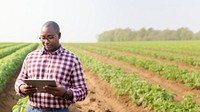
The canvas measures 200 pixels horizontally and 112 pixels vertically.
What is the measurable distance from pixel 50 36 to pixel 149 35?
374 ft

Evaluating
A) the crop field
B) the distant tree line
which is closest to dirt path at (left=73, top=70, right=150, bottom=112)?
the crop field

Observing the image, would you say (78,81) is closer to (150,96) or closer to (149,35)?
(150,96)

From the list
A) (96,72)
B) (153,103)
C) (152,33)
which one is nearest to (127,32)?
(152,33)

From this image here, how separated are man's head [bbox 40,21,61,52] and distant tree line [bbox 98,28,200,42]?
106 metres

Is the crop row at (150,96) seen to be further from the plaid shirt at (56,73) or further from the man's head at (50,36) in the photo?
the man's head at (50,36)

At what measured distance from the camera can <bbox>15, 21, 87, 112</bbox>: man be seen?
12.6 ft

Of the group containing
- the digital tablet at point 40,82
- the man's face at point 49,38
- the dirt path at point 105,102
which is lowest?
the dirt path at point 105,102

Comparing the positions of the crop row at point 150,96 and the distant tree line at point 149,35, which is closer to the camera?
the crop row at point 150,96

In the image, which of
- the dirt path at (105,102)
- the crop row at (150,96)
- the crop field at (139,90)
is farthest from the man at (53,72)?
the dirt path at (105,102)

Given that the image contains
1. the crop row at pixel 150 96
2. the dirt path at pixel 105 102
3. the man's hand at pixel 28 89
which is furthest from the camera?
the dirt path at pixel 105 102

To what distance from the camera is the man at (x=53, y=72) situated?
384cm

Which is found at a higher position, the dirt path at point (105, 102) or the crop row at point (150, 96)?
the crop row at point (150, 96)

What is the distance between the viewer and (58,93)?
3582 mm

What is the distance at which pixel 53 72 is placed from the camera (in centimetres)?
388
